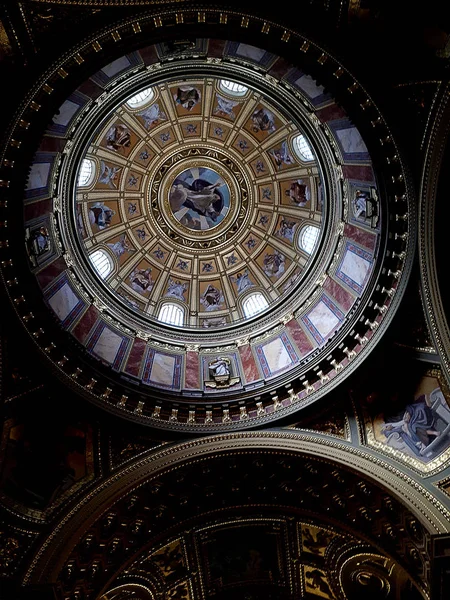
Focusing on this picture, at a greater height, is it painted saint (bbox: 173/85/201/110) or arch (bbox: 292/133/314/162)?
painted saint (bbox: 173/85/201/110)

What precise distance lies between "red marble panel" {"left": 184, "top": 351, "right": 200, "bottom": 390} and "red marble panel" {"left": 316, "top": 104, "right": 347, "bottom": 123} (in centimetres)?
898

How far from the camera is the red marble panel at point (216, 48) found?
15.6 meters

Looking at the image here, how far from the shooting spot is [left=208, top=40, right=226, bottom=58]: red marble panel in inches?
614

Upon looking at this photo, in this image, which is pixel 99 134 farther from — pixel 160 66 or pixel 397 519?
pixel 397 519

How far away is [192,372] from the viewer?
1942cm

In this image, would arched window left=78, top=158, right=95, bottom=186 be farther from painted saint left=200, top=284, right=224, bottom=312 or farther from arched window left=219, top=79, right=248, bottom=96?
painted saint left=200, top=284, right=224, bottom=312

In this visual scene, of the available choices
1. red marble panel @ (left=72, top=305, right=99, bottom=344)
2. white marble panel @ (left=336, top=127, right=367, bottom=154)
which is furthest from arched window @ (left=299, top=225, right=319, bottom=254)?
red marble panel @ (left=72, top=305, right=99, bottom=344)

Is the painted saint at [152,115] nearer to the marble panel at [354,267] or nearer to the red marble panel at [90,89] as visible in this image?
the red marble panel at [90,89]

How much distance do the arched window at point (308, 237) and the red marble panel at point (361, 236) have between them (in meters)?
2.69

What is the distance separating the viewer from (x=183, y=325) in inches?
891

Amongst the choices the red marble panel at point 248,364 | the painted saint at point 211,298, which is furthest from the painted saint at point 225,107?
the red marble panel at point 248,364

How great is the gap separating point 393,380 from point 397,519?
3714 mm

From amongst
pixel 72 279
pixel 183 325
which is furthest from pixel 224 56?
pixel 183 325

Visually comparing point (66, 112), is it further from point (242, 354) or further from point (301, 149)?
point (301, 149)
